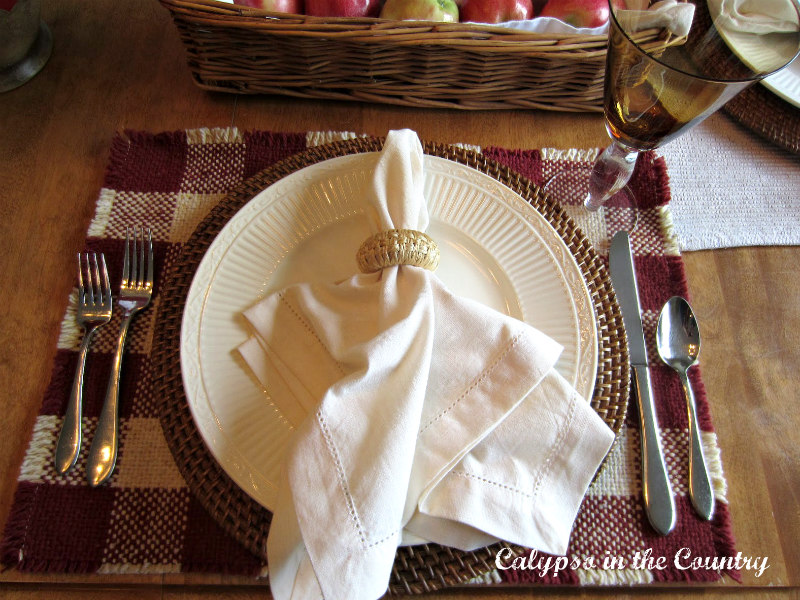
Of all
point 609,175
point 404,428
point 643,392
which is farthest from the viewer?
point 609,175

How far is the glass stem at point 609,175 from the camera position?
0.59 m

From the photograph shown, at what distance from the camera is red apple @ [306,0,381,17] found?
61 cm

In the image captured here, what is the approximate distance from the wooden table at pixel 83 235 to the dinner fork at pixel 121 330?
0.08 metres

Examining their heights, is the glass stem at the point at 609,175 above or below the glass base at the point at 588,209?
above

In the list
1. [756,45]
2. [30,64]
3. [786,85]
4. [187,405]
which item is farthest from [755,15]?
[30,64]

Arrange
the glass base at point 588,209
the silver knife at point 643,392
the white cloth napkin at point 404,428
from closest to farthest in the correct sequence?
the white cloth napkin at point 404,428 → the silver knife at point 643,392 → the glass base at point 588,209

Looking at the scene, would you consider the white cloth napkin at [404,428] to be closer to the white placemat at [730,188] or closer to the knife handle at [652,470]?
the knife handle at [652,470]

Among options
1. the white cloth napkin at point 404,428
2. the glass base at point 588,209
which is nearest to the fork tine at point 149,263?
the white cloth napkin at point 404,428

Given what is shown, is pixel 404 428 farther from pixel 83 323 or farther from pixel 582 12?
pixel 582 12

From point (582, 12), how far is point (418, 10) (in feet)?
0.69

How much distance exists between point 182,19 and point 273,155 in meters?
0.17

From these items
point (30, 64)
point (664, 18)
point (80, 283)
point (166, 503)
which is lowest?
point (166, 503)

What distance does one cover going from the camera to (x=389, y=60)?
0.61 m

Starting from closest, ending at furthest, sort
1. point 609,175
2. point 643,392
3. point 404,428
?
point 404,428
point 643,392
point 609,175
